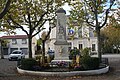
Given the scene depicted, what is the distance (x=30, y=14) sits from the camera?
27.7m

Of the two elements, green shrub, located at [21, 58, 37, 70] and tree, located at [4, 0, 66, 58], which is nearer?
green shrub, located at [21, 58, 37, 70]

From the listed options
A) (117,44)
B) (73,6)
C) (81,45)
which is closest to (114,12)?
(73,6)

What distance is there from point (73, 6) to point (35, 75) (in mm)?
11490

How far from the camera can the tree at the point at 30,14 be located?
26.6 m

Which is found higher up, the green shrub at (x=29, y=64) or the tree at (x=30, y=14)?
the tree at (x=30, y=14)

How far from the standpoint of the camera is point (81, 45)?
7762cm

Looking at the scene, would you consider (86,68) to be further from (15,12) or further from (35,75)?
(15,12)

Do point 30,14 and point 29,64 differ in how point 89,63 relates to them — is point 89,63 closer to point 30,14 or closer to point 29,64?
point 29,64

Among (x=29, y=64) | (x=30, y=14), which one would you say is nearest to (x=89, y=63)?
(x=29, y=64)

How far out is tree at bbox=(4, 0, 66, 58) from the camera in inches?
1049

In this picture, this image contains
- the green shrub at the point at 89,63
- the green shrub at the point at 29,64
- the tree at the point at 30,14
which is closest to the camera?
the green shrub at the point at 89,63

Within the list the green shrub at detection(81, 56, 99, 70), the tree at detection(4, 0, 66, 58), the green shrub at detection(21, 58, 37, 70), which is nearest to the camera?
the green shrub at detection(81, 56, 99, 70)

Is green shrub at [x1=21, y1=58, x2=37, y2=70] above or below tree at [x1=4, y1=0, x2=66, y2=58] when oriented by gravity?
below

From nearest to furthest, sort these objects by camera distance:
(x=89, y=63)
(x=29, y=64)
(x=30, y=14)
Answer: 1. (x=89, y=63)
2. (x=29, y=64)
3. (x=30, y=14)
